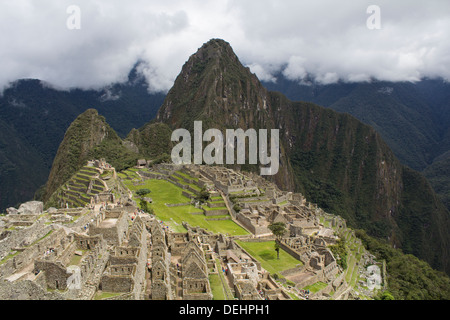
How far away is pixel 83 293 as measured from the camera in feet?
44.1

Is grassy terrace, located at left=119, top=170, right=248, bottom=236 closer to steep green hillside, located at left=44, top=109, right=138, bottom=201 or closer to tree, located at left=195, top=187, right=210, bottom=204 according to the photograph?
tree, located at left=195, top=187, right=210, bottom=204

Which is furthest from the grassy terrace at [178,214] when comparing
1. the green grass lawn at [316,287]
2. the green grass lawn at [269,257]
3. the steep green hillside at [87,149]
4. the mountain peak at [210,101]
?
the mountain peak at [210,101]

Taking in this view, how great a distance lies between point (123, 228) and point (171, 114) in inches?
6690

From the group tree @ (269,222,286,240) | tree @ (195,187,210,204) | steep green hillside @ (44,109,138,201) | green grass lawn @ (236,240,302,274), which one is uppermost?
steep green hillside @ (44,109,138,201)

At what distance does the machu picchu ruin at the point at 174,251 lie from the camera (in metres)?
14.1

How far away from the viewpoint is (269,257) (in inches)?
1270

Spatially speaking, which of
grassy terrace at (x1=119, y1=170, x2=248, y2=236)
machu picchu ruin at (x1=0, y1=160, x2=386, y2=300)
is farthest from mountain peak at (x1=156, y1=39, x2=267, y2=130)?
machu picchu ruin at (x1=0, y1=160, x2=386, y2=300)

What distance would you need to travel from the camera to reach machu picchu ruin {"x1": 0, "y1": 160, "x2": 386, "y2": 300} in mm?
14062

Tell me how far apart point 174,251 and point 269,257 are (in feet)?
43.6

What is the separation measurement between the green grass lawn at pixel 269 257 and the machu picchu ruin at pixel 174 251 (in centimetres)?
11

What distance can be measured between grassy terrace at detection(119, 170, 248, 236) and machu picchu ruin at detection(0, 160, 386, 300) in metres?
0.16

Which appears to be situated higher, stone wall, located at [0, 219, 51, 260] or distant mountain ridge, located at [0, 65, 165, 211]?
distant mountain ridge, located at [0, 65, 165, 211]

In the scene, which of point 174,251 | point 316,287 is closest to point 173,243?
point 174,251
